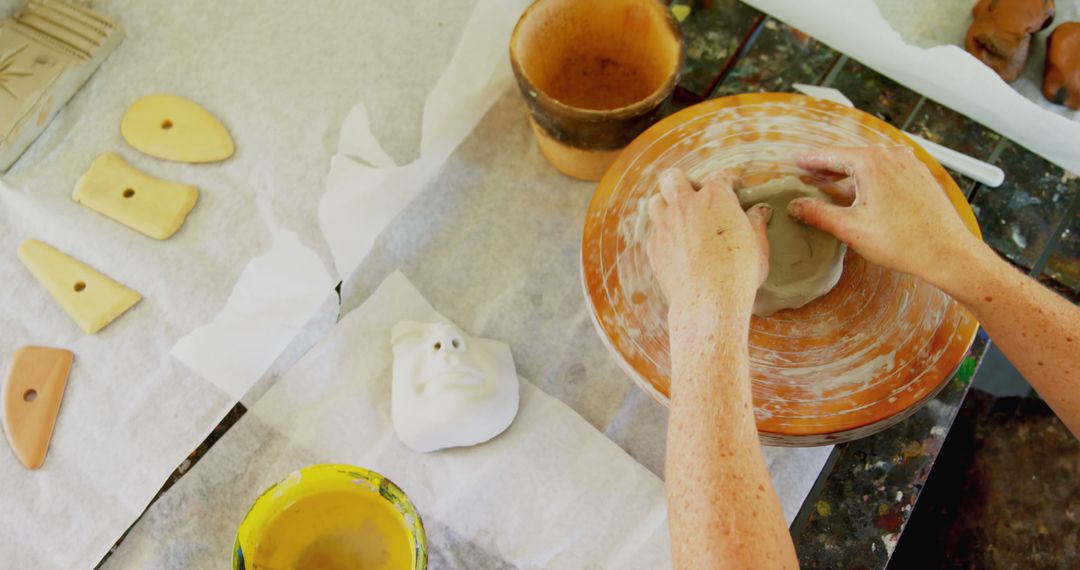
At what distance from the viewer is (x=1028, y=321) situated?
72cm

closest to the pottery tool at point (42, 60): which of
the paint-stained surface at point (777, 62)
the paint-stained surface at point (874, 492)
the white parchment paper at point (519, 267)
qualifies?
the white parchment paper at point (519, 267)

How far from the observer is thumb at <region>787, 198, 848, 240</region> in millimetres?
798

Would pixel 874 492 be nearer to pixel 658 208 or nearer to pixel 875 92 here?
pixel 658 208

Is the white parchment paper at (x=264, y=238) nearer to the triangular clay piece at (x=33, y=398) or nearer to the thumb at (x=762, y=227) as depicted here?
the triangular clay piece at (x=33, y=398)

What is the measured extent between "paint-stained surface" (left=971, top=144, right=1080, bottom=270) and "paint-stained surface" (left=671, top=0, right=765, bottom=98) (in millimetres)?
387

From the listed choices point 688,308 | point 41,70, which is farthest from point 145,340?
point 688,308

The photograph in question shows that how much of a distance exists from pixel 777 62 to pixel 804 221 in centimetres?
42

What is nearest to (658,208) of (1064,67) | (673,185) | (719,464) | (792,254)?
(673,185)

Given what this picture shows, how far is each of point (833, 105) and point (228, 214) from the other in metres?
0.81

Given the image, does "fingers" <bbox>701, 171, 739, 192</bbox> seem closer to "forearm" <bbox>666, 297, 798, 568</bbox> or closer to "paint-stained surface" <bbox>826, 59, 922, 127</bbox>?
"forearm" <bbox>666, 297, 798, 568</bbox>

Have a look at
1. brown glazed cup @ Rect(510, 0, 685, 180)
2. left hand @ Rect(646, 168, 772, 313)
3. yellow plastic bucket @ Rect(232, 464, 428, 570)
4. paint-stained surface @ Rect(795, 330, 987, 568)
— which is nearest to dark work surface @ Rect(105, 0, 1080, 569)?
paint-stained surface @ Rect(795, 330, 987, 568)

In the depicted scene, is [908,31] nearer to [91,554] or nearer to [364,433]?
[364,433]

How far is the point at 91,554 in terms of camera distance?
0.95m

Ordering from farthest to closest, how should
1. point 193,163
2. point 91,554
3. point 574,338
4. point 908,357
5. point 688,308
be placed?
point 193,163, point 574,338, point 91,554, point 908,357, point 688,308
